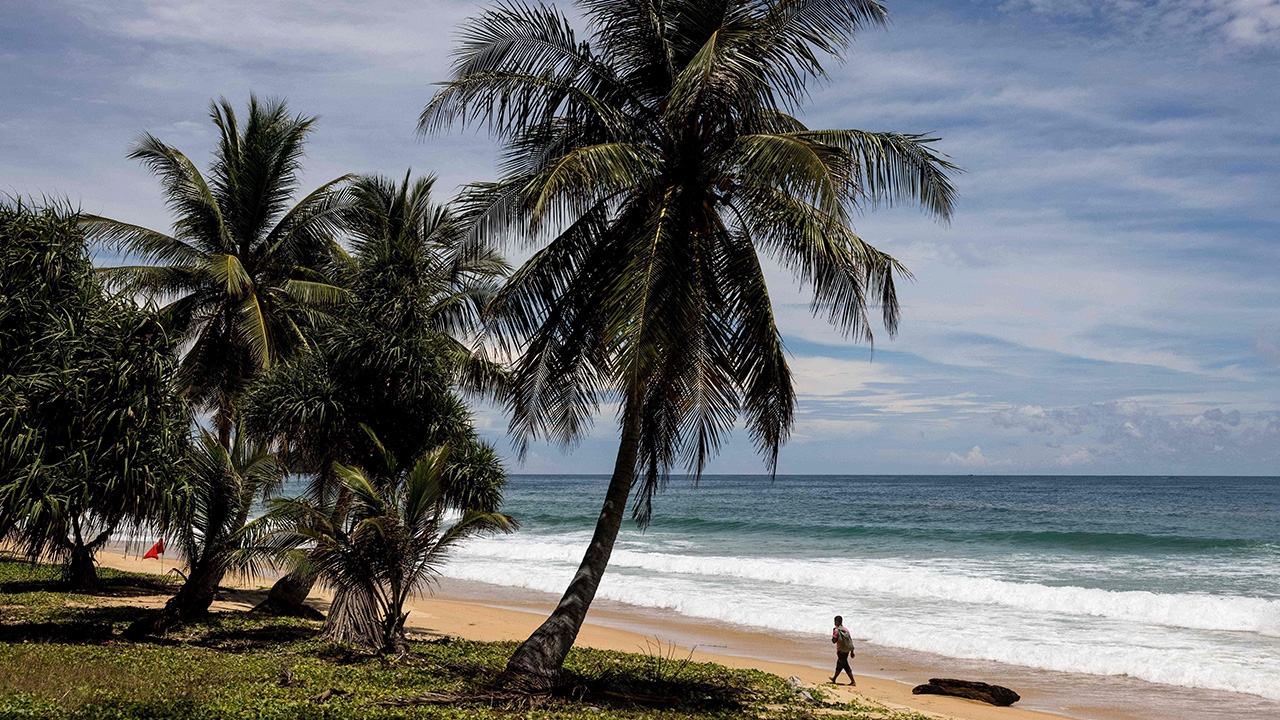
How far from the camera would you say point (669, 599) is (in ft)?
73.3

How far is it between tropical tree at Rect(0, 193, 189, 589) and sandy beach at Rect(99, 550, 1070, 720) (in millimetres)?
3865

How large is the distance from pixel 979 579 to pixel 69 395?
890 inches

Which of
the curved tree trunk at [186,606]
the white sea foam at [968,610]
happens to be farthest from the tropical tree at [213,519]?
the white sea foam at [968,610]

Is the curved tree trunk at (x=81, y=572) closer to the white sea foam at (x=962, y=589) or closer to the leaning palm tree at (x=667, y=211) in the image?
the leaning palm tree at (x=667, y=211)

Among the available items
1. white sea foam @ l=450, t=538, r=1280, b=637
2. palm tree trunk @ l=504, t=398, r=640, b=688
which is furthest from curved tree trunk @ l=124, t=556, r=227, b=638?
white sea foam @ l=450, t=538, r=1280, b=637

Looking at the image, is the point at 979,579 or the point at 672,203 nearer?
the point at 672,203

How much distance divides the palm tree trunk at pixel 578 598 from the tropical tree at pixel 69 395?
5.37 metres

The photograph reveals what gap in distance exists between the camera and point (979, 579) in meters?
24.8

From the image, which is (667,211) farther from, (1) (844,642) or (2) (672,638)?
(2) (672,638)

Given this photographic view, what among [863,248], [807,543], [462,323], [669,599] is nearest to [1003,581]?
[669,599]

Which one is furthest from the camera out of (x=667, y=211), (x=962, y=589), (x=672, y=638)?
(x=962, y=589)

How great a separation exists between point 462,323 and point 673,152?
7999 millimetres

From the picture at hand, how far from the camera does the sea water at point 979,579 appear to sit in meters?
16.3

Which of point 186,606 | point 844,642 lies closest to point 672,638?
point 844,642
